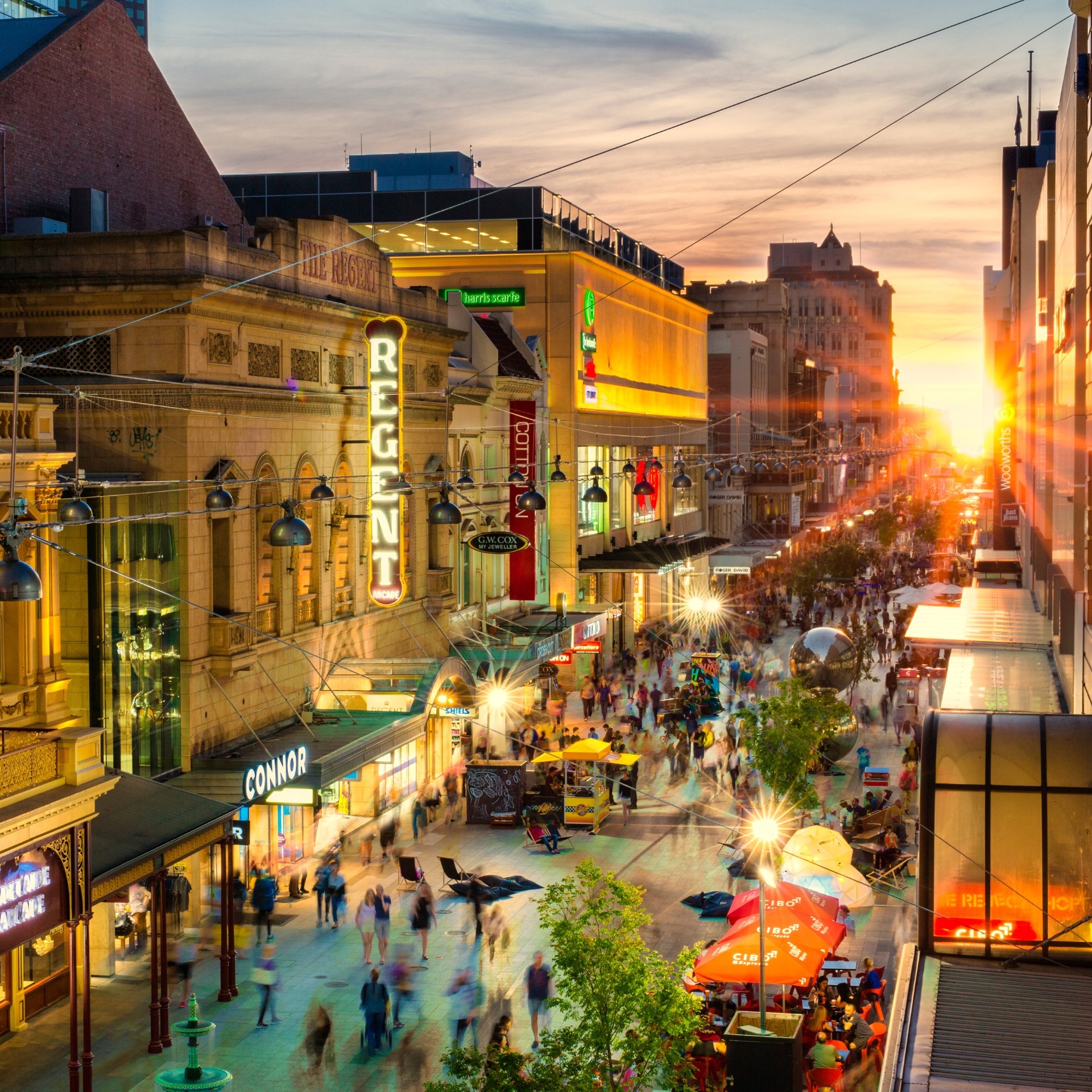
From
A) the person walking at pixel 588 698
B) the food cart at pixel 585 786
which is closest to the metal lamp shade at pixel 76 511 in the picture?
the food cart at pixel 585 786

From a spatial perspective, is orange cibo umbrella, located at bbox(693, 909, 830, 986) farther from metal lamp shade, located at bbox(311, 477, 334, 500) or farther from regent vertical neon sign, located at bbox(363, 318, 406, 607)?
regent vertical neon sign, located at bbox(363, 318, 406, 607)

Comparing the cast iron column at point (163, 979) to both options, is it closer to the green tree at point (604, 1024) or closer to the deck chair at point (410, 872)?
the green tree at point (604, 1024)

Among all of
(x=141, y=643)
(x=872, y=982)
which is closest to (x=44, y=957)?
(x=141, y=643)

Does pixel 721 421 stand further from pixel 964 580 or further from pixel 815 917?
pixel 815 917

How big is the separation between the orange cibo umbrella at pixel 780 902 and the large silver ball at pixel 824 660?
63.0ft

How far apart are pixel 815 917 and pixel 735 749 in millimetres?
17445

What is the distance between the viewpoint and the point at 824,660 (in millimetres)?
40938

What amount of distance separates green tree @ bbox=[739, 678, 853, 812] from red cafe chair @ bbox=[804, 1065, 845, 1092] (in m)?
12.6

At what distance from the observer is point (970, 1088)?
13.6 meters

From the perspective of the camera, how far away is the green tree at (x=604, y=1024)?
1364cm

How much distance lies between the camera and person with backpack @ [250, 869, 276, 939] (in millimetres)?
25422

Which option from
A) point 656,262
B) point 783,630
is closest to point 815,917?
point 783,630

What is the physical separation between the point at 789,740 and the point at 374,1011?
552 inches

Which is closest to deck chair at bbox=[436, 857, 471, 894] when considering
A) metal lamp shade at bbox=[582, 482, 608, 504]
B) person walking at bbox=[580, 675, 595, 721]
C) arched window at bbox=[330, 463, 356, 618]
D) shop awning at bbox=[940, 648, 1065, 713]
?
arched window at bbox=[330, 463, 356, 618]
